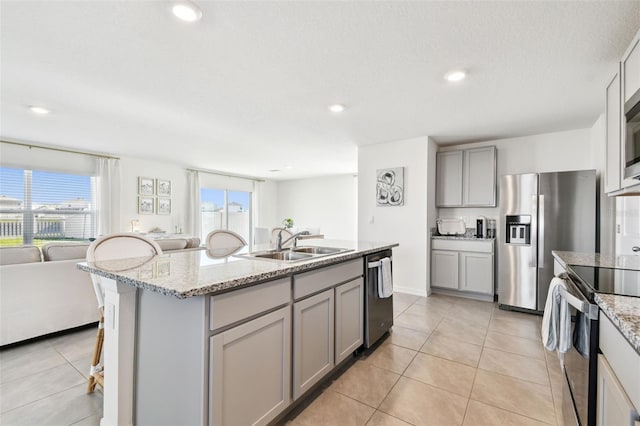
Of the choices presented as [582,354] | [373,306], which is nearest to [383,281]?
[373,306]

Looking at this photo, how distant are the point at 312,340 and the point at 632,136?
2.24 metres

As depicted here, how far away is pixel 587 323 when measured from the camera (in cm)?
117

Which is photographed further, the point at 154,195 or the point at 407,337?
the point at 154,195

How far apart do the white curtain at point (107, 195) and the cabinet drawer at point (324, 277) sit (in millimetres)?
5182

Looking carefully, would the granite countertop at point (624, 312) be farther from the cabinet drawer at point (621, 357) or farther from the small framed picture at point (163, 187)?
the small framed picture at point (163, 187)

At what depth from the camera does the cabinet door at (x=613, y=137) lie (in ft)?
6.20

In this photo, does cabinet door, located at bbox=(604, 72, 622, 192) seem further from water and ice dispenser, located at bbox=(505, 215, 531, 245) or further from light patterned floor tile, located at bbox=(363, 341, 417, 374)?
light patterned floor tile, located at bbox=(363, 341, 417, 374)

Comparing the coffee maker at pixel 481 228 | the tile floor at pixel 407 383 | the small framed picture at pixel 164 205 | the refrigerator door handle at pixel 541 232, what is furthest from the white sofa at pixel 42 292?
the refrigerator door handle at pixel 541 232

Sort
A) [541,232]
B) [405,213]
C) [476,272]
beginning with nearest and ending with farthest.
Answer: [541,232] → [476,272] → [405,213]

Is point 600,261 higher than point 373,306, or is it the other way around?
point 600,261

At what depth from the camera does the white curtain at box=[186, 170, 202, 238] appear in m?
6.71

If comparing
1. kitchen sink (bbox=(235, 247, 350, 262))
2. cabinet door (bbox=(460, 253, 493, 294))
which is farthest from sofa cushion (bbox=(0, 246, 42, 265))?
cabinet door (bbox=(460, 253, 493, 294))

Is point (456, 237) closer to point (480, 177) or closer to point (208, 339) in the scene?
point (480, 177)

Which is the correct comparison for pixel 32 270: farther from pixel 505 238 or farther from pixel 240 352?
pixel 505 238
